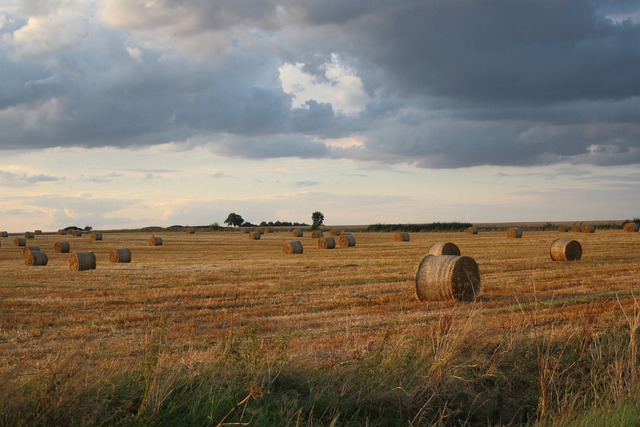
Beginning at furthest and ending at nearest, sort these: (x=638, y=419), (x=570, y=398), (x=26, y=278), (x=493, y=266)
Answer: (x=493, y=266) → (x=26, y=278) → (x=570, y=398) → (x=638, y=419)

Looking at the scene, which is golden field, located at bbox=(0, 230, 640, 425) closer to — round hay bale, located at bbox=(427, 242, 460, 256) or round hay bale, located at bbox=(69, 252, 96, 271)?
round hay bale, located at bbox=(69, 252, 96, 271)

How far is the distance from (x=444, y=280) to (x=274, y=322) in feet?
18.8

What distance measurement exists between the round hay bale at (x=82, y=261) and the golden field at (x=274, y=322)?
67 cm

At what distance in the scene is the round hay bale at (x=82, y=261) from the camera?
27734 millimetres

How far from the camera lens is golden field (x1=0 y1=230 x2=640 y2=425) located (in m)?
5.67

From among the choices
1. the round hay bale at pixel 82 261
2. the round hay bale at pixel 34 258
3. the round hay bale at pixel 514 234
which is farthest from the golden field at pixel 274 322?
the round hay bale at pixel 514 234

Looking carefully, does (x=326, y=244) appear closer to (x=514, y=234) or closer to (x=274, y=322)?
(x=514, y=234)

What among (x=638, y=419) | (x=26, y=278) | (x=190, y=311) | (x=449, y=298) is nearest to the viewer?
(x=638, y=419)

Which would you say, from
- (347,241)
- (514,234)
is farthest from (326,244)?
(514,234)

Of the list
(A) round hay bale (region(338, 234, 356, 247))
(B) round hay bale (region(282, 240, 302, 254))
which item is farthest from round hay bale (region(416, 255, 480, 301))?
(A) round hay bale (region(338, 234, 356, 247))

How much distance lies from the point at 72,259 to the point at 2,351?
18.4 metres

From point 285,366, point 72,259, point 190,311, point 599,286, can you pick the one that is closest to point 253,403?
point 285,366

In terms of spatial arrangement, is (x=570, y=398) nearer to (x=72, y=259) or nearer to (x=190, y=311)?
(x=190, y=311)

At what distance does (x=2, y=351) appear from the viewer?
10.5 metres
